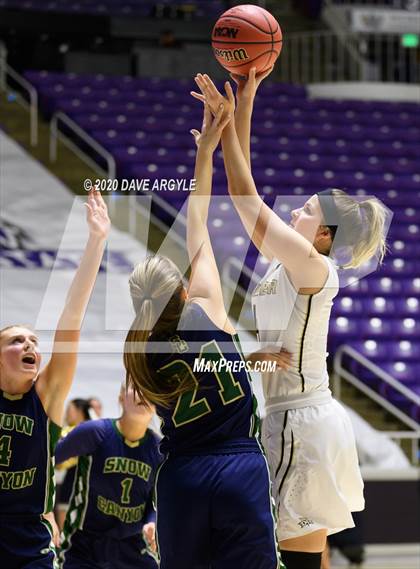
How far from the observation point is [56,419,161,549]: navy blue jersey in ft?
16.4

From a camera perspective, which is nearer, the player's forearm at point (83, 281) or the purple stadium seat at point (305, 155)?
the player's forearm at point (83, 281)

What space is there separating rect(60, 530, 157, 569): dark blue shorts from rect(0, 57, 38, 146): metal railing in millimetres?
5255

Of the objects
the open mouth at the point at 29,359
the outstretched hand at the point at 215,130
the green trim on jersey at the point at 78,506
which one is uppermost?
the outstretched hand at the point at 215,130

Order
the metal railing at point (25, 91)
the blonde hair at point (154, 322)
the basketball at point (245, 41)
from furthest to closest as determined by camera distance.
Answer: the metal railing at point (25, 91)
the basketball at point (245, 41)
the blonde hair at point (154, 322)

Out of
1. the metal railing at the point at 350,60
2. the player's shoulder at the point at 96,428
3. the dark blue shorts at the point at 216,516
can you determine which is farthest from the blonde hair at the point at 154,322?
the metal railing at the point at 350,60

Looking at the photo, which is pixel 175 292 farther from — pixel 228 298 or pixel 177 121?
pixel 177 121

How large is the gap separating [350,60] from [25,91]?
364 centimetres

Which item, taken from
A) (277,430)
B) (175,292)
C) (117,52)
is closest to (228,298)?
(277,430)

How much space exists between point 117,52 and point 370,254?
10.0 m

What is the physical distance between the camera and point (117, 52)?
13500 mm

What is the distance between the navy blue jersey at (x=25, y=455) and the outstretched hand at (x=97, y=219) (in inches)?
23.9

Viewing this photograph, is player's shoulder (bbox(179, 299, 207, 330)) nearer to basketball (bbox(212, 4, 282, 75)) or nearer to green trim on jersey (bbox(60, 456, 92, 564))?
basketball (bbox(212, 4, 282, 75))

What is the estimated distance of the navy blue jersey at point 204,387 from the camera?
3.48 meters

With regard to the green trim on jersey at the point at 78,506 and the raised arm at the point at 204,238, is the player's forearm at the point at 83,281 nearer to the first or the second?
the raised arm at the point at 204,238
